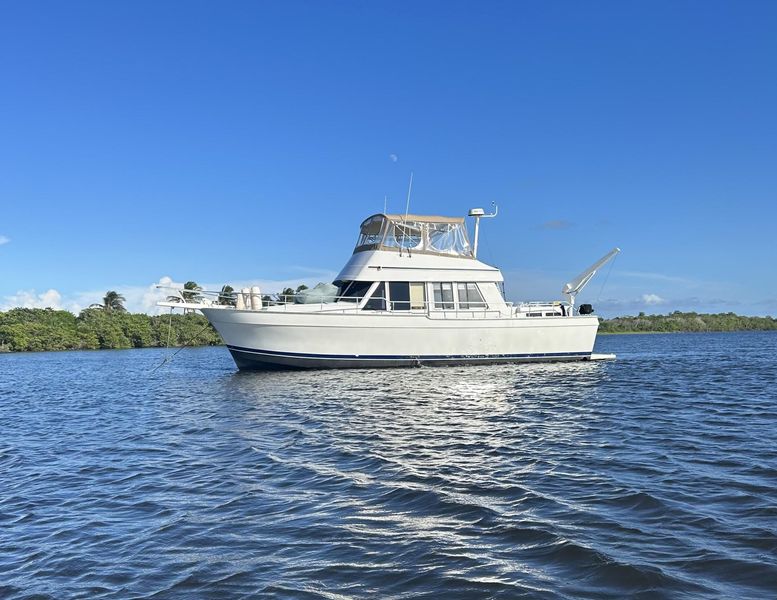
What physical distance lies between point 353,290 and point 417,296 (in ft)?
9.08

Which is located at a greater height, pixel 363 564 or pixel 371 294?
pixel 371 294

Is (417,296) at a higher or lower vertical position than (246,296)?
lower

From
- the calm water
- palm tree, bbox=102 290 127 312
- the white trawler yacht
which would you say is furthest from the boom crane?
palm tree, bbox=102 290 127 312

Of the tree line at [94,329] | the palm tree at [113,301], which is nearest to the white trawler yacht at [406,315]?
the tree line at [94,329]

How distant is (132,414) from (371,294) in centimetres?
1152

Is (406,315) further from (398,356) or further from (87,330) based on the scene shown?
(87,330)

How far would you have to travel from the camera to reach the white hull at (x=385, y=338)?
23297 mm

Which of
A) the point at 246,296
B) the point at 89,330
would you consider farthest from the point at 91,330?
the point at 246,296

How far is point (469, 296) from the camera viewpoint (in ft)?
86.7

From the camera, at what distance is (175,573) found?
16.7 ft

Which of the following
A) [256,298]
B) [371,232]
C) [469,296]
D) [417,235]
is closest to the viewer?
[256,298]

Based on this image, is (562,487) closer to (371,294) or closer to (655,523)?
(655,523)

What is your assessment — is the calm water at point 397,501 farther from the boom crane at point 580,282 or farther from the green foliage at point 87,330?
the green foliage at point 87,330

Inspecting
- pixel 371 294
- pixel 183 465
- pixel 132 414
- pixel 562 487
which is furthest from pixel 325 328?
pixel 562 487
